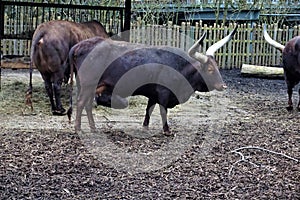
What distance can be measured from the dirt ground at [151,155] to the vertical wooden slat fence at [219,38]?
8.76 m

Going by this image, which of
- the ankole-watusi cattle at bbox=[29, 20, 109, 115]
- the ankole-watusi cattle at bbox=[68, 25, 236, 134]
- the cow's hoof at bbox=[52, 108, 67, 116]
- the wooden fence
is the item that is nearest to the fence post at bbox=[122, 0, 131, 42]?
the ankole-watusi cattle at bbox=[29, 20, 109, 115]

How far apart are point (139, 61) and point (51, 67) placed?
2218 millimetres

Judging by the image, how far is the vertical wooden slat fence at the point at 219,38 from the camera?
62.2 ft

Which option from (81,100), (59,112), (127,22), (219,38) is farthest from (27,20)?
(219,38)

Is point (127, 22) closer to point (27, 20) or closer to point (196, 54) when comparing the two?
point (27, 20)

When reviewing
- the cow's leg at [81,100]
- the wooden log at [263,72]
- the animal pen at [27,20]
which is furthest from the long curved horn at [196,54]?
the wooden log at [263,72]

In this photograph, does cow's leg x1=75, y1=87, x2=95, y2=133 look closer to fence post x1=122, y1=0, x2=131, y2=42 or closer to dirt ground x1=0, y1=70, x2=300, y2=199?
dirt ground x1=0, y1=70, x2=300, y2=199

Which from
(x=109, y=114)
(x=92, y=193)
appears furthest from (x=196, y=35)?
(x=92, y=193)

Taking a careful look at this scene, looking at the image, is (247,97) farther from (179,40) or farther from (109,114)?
(179,40)

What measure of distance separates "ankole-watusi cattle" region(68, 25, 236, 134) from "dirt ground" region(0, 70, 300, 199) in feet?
1.75

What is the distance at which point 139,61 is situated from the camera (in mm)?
7742

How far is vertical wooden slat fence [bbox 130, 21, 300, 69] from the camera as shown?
1895 centimetres

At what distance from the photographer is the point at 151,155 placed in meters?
6.51

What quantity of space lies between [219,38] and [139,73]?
1213cm
